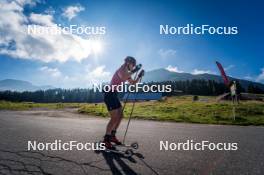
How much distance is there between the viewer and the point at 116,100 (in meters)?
7.22

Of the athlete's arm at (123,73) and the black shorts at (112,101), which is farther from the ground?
the athlete's arm at (123,73)

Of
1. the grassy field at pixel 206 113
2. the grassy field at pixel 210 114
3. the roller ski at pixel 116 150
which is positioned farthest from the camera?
the grassy field at pixel 206 113

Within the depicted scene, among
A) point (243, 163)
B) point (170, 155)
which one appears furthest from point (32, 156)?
point (243, 163)

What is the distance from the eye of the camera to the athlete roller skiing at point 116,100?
716cm

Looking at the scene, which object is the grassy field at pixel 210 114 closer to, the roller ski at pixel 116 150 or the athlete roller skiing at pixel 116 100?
the athlete roller skiing at pixel 116 100

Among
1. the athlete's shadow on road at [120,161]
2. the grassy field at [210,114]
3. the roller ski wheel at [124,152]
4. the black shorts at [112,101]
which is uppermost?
the black shorts at [112,101]

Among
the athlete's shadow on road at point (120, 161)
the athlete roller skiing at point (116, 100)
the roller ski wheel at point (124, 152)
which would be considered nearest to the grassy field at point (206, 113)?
the athlete roller skiing at point (116, 100)

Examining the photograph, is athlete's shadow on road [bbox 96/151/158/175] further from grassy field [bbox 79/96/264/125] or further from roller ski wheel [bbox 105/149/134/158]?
grassy field [bbox 79/96/264/125]

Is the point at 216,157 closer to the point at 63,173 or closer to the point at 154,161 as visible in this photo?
the point at 154,161

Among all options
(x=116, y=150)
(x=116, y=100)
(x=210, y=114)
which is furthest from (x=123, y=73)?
(x=210, y=114)

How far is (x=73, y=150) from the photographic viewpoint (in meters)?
6.77

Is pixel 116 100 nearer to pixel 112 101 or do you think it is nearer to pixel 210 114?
pixel 112 101

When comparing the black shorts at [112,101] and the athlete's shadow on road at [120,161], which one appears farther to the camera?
the black shorts at [112,101]

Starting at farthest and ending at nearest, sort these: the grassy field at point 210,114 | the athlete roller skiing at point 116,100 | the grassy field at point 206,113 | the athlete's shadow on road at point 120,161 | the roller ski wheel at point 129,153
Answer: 1. the grassy field at point 206,113
2. the grassy field at point 210,114
3. the athlete roller skiing at point 116,100
4. the roller ski wheel at point 129,153
5. the athlete's shadow on road at point 120,161
